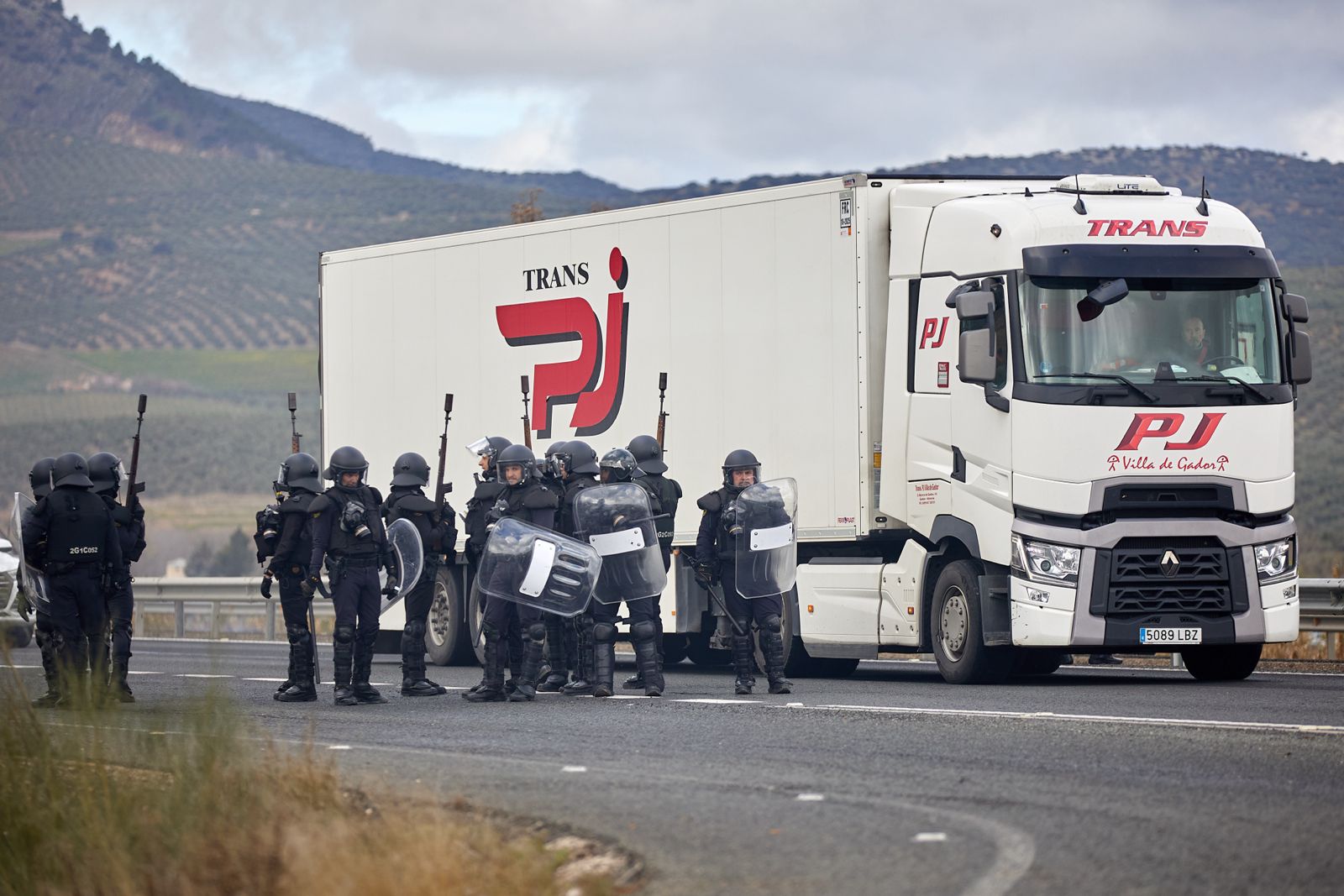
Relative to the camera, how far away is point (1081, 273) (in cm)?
1470

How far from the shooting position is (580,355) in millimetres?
Answer: 19016

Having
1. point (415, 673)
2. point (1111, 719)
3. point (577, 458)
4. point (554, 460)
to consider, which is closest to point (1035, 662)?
point (577, 458)

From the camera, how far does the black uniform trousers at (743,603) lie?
15.6 metres

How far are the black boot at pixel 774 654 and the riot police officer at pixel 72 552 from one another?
497cm

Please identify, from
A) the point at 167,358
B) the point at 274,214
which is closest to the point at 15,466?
the point at 167,358

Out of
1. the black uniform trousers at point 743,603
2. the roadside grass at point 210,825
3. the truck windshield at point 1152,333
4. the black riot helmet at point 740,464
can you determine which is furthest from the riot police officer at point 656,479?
the roadside grass at point 210,825

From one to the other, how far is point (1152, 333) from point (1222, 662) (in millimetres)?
2967

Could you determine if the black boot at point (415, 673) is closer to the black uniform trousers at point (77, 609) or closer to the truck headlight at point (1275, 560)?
the black uniform trousers at point (77, 609)

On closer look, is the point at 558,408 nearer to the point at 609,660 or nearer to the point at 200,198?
the point at 609,660

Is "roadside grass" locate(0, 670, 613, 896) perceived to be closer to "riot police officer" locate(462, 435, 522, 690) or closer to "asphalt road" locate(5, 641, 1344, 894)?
"asphalt road" locate(5, 641, 1344, 894)

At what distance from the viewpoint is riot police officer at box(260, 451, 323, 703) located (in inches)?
610

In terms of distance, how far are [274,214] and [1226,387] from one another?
132950 millimetres

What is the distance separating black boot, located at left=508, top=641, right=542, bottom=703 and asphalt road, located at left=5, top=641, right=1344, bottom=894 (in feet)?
1.09

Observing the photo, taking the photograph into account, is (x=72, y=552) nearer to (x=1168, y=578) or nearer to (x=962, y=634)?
(x=962, y=634)
